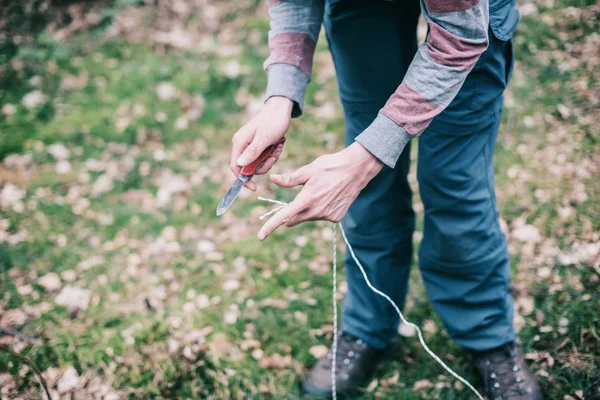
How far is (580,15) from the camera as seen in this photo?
383cm

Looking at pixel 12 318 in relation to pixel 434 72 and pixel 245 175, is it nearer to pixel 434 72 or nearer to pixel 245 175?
pixel 245 175

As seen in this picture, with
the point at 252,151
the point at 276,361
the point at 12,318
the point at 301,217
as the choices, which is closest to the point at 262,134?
the point at 252,151

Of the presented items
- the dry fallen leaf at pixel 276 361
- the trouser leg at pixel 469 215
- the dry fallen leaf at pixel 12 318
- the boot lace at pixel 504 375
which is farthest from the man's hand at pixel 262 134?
the dry fallen leaf at pixel 12 318

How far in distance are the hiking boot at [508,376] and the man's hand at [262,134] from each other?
45.9 inches

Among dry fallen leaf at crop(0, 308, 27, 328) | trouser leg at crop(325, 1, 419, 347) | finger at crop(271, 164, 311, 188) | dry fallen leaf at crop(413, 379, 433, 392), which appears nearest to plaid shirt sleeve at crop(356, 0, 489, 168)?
finger at crop(271, 164, 311, 188)

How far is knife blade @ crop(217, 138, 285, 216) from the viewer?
136 centimetres

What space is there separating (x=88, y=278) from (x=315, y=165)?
6.66ft

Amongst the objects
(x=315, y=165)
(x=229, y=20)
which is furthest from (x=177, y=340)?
(x=229, y=20)

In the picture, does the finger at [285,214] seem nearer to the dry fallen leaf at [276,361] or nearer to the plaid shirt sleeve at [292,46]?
the plaid shirt sleeve at [292,46]

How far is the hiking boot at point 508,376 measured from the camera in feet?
5.72

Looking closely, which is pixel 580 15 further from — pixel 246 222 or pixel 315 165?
pixel 315 165

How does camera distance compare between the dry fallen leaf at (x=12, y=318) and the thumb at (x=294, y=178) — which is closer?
the thumb at (x=294, y=178)

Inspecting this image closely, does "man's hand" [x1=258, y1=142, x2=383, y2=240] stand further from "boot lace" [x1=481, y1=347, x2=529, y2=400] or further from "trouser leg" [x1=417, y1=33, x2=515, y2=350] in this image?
"boot lace" [x1=481, y1=347, x2=529, y2=400]

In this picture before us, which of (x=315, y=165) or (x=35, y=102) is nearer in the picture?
(x=315, y=165)
